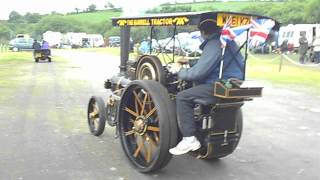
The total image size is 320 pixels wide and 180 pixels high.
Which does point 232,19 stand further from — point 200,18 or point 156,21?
point 156,21

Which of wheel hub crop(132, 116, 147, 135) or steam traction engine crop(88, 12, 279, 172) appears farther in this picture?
wheel hub crop(132, 116, 147, 135)

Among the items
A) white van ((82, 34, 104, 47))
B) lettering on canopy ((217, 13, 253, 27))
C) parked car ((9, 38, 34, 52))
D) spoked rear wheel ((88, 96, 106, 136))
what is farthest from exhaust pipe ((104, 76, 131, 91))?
white van ((82, 34, 104, 47))

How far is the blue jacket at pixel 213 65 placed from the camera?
5.51 metres

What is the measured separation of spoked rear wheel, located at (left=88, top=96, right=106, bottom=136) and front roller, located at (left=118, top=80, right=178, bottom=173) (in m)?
1.30

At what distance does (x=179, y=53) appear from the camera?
6.59 metres

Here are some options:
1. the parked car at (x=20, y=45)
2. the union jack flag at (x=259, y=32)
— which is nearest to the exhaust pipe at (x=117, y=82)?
the union jack flag at (x=259, y=32)

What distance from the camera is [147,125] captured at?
6051 mm

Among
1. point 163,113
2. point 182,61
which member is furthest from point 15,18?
point 163,113

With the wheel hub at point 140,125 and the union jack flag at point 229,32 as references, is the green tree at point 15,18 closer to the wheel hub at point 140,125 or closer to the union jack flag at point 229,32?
the wheel hub at point 140,125

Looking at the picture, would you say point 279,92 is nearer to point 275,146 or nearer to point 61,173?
point 275,146

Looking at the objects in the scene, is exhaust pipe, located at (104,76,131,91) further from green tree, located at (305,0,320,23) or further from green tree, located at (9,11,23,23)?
green tree, located at (9,11,23,23)

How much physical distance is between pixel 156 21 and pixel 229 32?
1.17 meters

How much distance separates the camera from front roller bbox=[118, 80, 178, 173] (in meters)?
5.61

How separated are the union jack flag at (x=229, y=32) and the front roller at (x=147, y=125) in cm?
87
